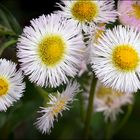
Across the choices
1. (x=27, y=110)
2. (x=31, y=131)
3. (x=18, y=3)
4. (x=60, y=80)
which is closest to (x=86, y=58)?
→ (x=60, y=80)

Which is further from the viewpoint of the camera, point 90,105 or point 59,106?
point 90,105

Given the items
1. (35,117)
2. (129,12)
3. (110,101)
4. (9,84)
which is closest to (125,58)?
(129,12)

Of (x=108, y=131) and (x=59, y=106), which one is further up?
(x=59, y=106)

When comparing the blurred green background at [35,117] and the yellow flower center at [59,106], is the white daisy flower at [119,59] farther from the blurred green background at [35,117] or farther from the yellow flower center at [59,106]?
the blurred green background at [35,117]

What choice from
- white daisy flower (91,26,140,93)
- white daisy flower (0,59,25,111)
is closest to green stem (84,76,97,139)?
white daisy flower (91,26,140,93)

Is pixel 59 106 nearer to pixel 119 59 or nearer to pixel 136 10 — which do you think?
pixel 119 59
